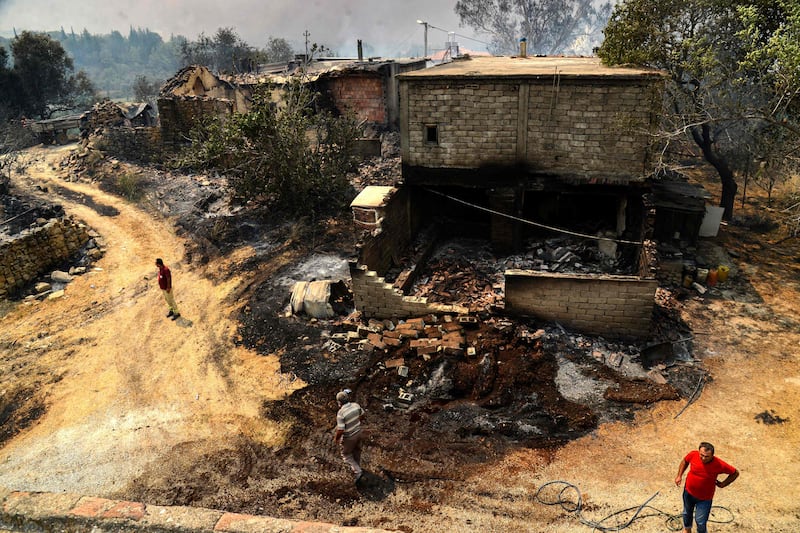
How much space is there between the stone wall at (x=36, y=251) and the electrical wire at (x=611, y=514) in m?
13.6

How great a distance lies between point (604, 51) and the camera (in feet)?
49.6

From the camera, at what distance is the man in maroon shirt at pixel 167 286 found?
1123 cm

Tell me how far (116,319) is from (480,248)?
30.9ft

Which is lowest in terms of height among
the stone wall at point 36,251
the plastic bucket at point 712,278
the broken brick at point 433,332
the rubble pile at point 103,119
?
the broken brick at point 433,332

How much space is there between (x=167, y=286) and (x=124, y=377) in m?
2.31

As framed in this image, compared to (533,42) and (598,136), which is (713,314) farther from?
(533,42)

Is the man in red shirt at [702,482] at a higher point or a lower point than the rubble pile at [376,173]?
lower

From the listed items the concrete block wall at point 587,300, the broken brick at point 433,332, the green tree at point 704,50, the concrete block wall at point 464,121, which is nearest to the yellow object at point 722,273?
the green tree at point 704,50

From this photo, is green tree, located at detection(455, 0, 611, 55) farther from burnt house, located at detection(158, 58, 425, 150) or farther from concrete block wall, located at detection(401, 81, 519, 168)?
concrete block wall, located at detection(401, 81, 519, 168)

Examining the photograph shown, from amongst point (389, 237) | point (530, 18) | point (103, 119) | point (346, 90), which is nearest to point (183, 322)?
point (389, 237)

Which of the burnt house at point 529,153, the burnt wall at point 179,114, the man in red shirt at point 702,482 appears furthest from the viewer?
the burnt wall at point 179,114

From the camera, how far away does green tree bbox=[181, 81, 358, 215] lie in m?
15.6

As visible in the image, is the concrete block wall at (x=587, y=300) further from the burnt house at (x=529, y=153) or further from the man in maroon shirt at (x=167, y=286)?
the man in maroon shirt at (x=167, y=286)

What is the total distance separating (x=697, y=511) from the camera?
569 cm
